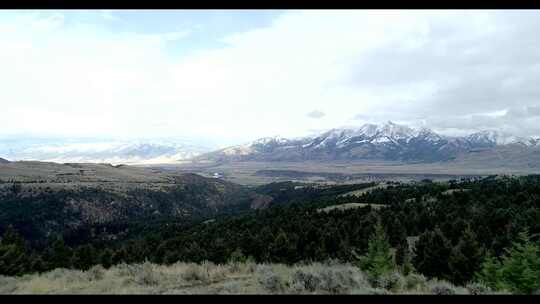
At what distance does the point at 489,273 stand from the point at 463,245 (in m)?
6.87

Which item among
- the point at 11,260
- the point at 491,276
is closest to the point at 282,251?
the point at 491,276

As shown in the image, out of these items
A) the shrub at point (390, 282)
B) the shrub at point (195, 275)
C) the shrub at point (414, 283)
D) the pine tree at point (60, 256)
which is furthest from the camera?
the pine tree at point (60, 256)

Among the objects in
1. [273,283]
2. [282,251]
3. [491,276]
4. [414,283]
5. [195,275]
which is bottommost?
[282,251]

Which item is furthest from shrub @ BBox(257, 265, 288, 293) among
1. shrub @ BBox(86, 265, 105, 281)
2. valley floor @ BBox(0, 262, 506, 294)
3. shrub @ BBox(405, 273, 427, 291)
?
shrub @ BBox(86, 265, 105, 281)

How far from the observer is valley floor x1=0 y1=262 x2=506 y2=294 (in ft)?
41.4

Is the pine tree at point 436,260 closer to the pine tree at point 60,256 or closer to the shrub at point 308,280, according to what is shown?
the shrub at point 308,280

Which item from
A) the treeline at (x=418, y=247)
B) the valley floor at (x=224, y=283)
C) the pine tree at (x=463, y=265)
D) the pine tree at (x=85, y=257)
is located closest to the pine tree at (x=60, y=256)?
the treeline at (x=418, y=247)

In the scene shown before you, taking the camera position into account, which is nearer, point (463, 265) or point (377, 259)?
point (377, 259)

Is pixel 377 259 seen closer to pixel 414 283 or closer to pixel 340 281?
pixel 414 283

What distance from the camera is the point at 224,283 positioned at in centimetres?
1452

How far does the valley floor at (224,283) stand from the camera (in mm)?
12617
